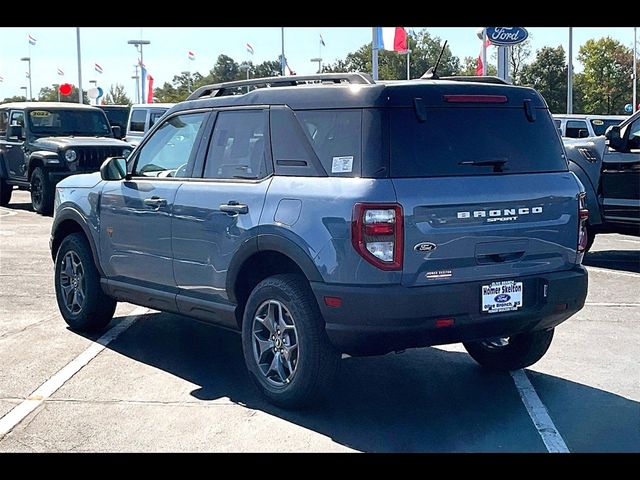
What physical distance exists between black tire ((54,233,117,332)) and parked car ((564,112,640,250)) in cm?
643

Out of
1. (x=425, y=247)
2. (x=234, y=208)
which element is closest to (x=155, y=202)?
(x=234, y=208)

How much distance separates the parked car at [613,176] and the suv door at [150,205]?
6.33 m

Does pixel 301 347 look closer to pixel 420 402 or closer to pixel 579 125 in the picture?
pixel 420 402

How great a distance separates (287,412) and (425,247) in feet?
4.45

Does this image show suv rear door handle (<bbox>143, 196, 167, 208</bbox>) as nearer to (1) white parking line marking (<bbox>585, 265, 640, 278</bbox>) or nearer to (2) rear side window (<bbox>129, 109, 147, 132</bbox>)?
(1) white parking line marking (<bbox>585, 265, 640, 278</bbox>)

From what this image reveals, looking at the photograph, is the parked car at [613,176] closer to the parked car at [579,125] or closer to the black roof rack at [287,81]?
the black roof rack at [287,81]

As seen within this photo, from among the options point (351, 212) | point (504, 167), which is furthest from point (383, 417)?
point (504, 167)

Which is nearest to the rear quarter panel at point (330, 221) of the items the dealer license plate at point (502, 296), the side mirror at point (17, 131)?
the dealer license plate at point (502, 296)

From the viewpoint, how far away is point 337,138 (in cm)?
521

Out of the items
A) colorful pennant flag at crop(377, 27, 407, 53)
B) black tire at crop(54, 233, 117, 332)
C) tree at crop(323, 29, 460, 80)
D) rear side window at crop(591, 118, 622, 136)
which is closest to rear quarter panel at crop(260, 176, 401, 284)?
black tire at crop(54, 233, 117, 332)

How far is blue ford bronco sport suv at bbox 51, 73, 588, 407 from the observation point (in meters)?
4.90

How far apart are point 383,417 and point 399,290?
0.91 m

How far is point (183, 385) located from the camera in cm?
604
